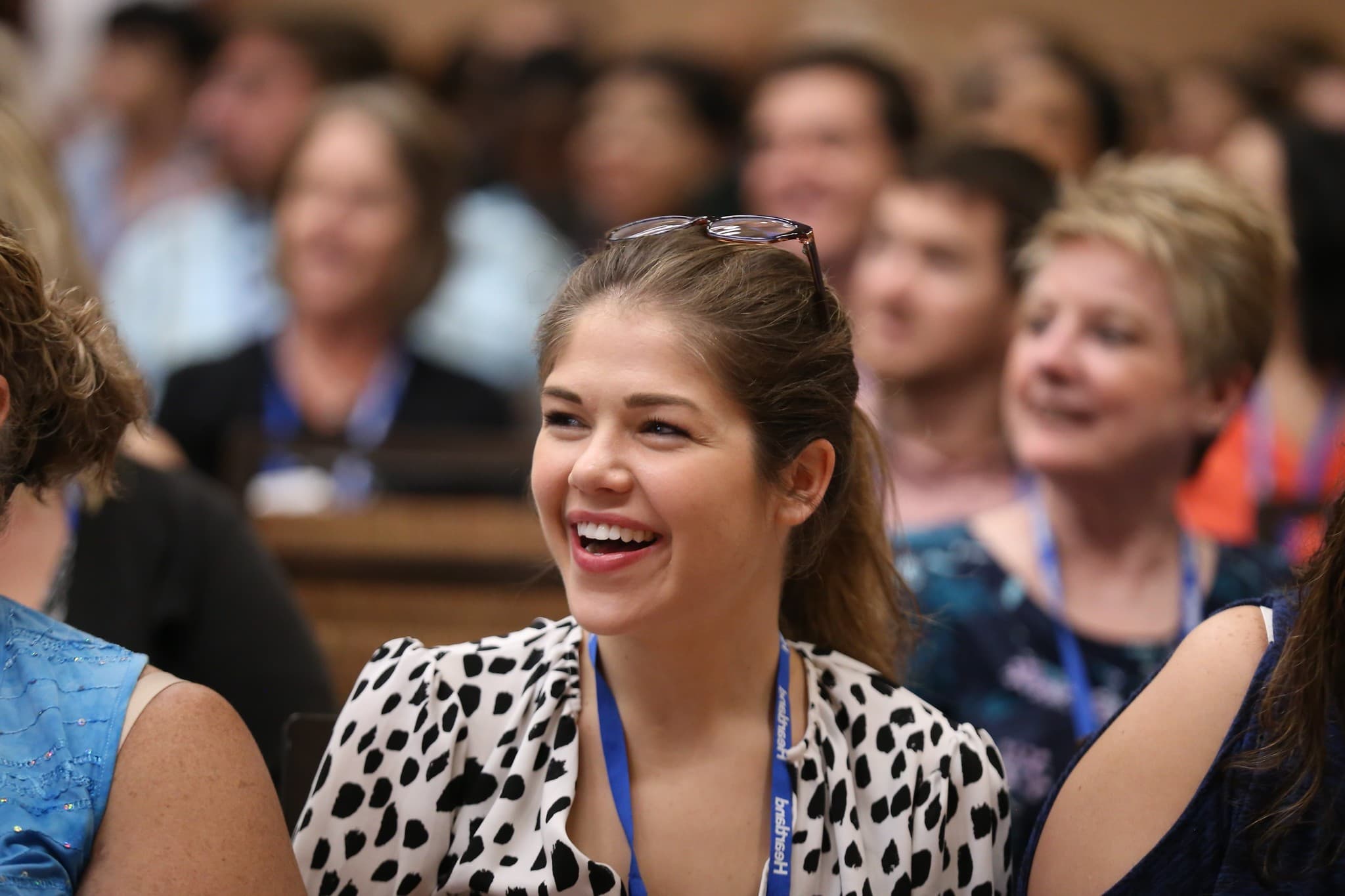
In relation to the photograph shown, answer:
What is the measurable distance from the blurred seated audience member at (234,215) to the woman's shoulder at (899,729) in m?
3.01

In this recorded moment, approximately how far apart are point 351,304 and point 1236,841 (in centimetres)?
303

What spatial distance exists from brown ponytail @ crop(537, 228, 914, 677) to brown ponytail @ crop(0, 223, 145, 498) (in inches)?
18.9

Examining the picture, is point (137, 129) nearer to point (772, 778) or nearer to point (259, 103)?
point (259, 103)

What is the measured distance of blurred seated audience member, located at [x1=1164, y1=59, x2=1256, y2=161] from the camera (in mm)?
5715

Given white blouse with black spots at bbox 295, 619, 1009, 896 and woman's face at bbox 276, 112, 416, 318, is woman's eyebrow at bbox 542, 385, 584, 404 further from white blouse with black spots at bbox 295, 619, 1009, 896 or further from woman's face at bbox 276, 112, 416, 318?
woman's face at bbox 276, 112, 416, 318

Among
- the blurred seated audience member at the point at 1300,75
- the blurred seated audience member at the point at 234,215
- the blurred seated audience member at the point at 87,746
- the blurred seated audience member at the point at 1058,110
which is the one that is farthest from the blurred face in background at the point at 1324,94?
the blurred seated audience member at the point at 87,746

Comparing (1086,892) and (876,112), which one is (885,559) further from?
(876,112)

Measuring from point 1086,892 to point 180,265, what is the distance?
4280 mm

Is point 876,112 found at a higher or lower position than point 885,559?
higher

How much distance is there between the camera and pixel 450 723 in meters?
1.73

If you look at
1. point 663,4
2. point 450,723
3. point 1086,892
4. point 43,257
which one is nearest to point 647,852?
point 450,723

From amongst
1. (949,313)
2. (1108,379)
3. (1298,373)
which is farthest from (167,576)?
(1298,373)

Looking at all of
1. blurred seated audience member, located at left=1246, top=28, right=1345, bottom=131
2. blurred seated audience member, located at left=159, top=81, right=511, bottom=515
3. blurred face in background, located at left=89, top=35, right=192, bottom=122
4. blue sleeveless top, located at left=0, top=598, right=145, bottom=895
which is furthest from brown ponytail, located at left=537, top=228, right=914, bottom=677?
blurred face in background, located at left=89, top=35, right=192, bottom=122

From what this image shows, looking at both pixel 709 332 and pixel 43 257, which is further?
pixel 43 257
